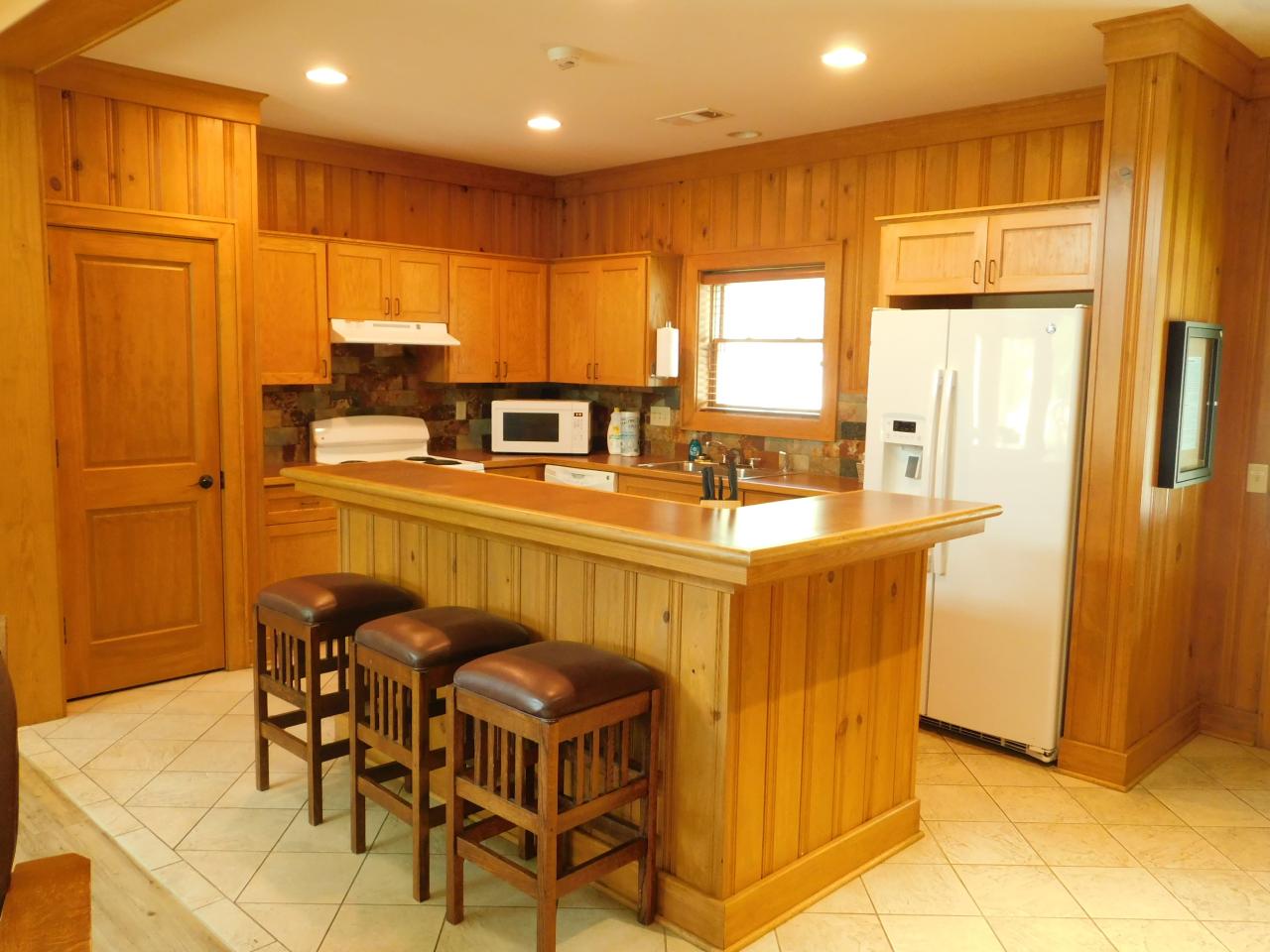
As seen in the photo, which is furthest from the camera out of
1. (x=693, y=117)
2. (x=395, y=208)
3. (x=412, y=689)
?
(x=395, y=208)

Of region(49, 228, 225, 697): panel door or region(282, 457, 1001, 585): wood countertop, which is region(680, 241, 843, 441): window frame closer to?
region(282, 457, 1001, 585): wood countertop

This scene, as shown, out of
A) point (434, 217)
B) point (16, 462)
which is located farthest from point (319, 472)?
point (434, 217)

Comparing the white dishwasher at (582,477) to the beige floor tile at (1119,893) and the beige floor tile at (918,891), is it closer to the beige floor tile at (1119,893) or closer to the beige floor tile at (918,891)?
the beige floor tile at (918,891)

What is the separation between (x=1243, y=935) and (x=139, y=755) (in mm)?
3524

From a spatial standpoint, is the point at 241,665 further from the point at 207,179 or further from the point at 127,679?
the point at 207,179

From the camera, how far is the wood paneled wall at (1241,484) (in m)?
3.76

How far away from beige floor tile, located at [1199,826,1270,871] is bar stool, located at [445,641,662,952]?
1836 mm

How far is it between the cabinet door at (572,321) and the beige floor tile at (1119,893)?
12.4 feet

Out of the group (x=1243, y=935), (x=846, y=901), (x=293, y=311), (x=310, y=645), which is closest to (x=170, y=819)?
(x=310, y=645)

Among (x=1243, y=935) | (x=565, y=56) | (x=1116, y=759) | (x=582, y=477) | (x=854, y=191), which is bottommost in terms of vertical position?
(x=1243, y=935)

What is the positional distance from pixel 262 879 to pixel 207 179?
117 inches

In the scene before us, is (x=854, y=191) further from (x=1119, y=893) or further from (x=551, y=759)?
(x=551, y=759)

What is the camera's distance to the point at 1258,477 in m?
3.82

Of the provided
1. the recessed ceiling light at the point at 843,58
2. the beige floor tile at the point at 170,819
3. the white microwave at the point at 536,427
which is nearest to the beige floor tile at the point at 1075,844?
the beige floor tile at the point at 170,819
